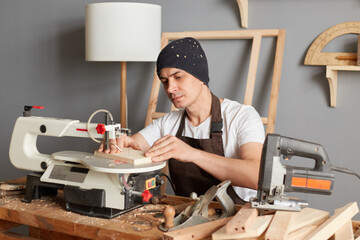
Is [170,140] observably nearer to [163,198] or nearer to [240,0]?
[163,198]

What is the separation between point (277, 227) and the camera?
1.55m

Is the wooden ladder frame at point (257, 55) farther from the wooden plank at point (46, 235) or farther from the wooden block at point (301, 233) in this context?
the wooden plank at point (46, 235)

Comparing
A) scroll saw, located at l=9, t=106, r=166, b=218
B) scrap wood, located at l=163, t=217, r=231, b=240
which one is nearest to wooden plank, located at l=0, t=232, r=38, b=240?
scroll saw, located at l=9, t=106, r=166, b=218

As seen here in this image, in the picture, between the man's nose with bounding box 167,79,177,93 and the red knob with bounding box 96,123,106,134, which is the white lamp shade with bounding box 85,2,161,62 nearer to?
the man's nose with bounding box 167,79,177,93

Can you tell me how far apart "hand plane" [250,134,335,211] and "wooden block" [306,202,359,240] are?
0.10 meters

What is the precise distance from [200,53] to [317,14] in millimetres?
965

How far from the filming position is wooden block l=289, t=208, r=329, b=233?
64.9 inches

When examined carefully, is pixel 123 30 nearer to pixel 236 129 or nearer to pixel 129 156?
pixel 236 129

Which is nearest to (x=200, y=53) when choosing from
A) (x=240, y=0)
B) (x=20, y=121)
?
(x=240, y=0)

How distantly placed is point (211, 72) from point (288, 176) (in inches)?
70.4

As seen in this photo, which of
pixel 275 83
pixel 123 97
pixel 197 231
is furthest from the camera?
pixel 123 97

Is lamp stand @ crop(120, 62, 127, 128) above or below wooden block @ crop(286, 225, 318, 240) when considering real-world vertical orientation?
above

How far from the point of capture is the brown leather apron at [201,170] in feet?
8.10

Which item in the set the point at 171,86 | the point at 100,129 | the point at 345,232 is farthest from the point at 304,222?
the point at 171,86
